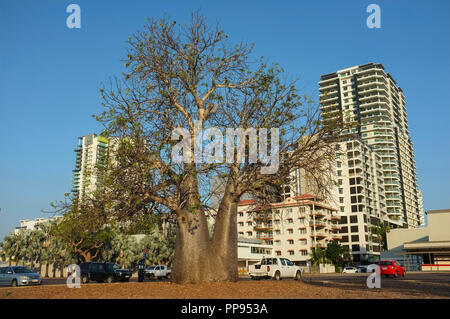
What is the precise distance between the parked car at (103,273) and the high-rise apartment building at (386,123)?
108021 mm

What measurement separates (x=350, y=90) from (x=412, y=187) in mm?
43338

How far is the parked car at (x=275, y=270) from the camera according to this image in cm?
2833

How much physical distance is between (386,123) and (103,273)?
127 m

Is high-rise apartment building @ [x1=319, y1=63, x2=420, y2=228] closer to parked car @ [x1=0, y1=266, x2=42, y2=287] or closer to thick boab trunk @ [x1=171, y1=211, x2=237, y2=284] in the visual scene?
parked car @ [x1=0, y1=266, x2=42, y2=287]

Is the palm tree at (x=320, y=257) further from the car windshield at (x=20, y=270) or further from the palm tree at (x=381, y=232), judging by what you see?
the car windshield at (x=20, y=270)

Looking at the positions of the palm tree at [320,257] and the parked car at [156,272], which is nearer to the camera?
the parked car at [156,272]

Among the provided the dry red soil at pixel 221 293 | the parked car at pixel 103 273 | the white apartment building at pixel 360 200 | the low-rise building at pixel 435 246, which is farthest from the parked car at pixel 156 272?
the white apartment building at pixel 360 200

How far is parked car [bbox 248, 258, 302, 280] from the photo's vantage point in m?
28.3

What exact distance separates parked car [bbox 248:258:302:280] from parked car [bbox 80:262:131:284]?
1017 centimetres

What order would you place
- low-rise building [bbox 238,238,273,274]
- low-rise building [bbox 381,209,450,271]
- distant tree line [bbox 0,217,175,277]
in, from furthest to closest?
low-rise building [bbox 238,238,273,274]
distant tree line [bbox 0,217,175,277]
low-rise building [bbox 381,209,450,271]

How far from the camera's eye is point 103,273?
30.5 metres

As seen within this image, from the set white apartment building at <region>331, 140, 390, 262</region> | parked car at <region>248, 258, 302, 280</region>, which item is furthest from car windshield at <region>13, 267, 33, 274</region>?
white apartment building at <region>331, 140, 390, 262</region>
